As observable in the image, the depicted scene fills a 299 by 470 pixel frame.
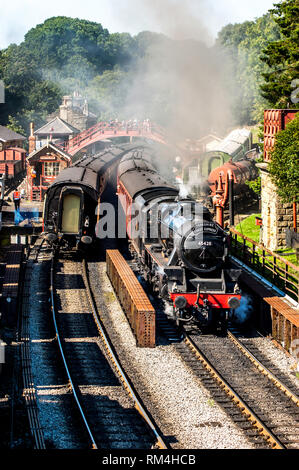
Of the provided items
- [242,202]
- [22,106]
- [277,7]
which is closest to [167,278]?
[277,7]

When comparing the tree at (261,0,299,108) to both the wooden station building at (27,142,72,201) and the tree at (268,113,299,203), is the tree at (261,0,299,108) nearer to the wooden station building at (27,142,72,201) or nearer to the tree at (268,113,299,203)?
the tree at (268,113,299,203)

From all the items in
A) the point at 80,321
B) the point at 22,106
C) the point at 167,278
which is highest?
the point at 22,106

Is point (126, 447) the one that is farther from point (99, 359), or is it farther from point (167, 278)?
point (167, 278)

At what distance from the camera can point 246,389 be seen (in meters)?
13.2

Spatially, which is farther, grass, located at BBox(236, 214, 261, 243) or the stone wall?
grass, located at BBox(236, 214, 261, 243)

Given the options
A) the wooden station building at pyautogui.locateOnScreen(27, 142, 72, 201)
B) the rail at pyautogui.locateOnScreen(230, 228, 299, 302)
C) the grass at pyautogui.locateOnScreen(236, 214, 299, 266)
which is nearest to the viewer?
the rail at pyautogui.locateOnScreen(230, 228, 299, 302)

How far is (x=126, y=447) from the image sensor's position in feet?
35.0

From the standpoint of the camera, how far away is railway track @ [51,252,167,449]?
11.1 meters

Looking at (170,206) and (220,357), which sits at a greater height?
(170,206)

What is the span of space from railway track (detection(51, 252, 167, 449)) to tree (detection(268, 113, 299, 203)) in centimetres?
827

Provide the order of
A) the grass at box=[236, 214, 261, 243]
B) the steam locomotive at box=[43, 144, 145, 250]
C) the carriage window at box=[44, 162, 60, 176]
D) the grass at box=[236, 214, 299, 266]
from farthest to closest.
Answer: the carriage window at box=[44, 162, 60, 176]
the grass at box=[236, 214, 261, 243]
the steam locomotive at box=[43, 144, 145, 250]
the grass at box=[236, 214, 299, 266]

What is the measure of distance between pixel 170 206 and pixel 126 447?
336 inches

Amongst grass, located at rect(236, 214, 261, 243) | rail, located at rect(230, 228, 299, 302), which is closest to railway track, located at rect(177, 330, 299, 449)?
rail, located at rect(230, 228, 299, 302)

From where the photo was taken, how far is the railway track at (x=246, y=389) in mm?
11367
